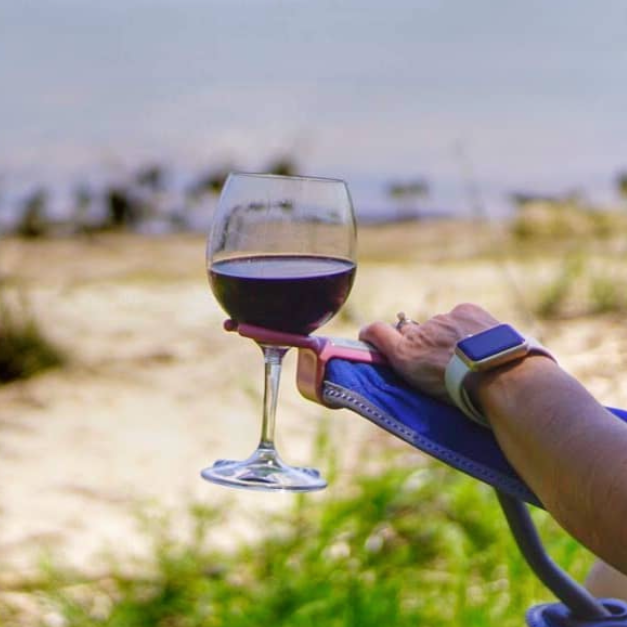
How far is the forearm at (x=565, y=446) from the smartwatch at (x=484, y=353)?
0.01 metres

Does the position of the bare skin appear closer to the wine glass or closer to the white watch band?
the white watch band

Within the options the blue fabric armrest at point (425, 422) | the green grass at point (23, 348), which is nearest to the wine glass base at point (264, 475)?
the blue fabric armrest at point (425, 422)

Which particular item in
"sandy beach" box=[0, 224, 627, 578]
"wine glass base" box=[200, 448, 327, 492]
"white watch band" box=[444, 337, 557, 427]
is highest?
"white watch band" box=[444, 337, 557, 427]

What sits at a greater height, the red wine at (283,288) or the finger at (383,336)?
the red wine at (283,288)

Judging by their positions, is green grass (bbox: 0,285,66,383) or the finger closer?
the finger

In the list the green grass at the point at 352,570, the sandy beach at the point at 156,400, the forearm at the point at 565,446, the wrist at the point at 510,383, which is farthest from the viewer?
the sandy beach at the point at 156,400

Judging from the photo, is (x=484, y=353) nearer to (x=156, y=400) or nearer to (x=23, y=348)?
(x=156, y=400)

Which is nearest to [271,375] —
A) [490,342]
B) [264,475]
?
[264,475]

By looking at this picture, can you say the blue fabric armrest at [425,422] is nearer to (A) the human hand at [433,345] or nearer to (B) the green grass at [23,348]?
(A) the human hand at [433,345]

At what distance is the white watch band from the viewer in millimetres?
1734

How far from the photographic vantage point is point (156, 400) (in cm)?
599

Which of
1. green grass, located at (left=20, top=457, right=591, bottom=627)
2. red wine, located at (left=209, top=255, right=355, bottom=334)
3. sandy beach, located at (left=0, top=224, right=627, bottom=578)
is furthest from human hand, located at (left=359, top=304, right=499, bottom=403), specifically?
sandy beach, located at (left=0, top=224, right=627, bottom=578)

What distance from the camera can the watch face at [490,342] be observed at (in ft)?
5.65

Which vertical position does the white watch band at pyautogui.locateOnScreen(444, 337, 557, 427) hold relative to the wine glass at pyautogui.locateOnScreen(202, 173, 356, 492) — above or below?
below
